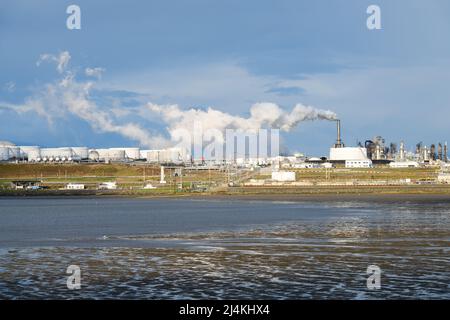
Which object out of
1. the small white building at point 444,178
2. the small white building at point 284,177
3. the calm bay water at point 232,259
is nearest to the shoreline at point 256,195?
the small white building at point 284,177

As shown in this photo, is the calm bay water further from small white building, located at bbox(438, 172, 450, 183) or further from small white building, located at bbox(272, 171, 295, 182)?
small white building, located at bbox(272, 171, 295, 182)

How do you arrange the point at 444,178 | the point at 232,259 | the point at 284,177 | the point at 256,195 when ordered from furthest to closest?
the point at 284,177 → the point at 444,178 → the point at 256,195 → the point at 232,259

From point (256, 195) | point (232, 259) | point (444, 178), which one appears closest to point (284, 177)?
point (256, 195)

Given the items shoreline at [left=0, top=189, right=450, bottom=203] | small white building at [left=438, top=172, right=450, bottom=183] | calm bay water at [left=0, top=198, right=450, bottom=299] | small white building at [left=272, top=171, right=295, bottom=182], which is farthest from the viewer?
small white building at [left=272, top=171, right=295, bottom=182]

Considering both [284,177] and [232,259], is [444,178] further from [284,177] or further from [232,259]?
[232,259]

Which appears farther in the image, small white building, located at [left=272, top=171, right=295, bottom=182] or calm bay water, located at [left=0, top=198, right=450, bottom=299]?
small white building, located at [left=272, top=171, right=295, bottom=182]

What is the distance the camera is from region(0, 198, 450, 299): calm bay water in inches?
1088

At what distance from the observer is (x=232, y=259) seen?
121ft

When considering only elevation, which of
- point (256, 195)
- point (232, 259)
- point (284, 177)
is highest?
point (284, 177)

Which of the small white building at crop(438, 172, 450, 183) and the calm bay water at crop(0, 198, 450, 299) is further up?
the small white building at crop(438, 172, 450, 183)

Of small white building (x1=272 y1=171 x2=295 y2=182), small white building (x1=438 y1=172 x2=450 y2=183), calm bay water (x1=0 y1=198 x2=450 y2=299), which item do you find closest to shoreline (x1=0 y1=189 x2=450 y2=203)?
small white building (x1=272 y1=171 x2=295 y2=182)
